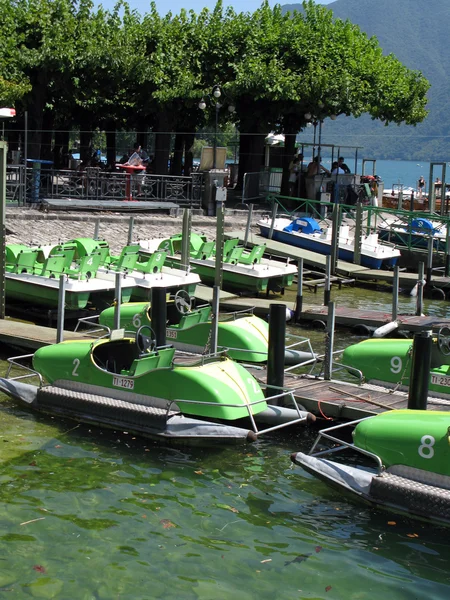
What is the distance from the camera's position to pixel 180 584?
30.9 ft

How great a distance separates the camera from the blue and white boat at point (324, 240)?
29609 mm

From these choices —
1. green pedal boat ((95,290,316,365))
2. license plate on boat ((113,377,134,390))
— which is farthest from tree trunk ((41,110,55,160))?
license plate on boat ((113,377,134,390))

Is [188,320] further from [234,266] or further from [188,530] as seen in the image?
[234,266]

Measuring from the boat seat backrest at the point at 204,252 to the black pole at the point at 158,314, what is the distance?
9.79 m

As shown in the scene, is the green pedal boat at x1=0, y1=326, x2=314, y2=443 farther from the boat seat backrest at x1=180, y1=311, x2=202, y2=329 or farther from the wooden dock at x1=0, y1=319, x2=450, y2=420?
the boat seat backrest at x1=180, y1=311, x2=202, y2=329

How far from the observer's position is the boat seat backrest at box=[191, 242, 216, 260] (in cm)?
2552

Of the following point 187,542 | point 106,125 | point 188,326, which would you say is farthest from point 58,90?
point 187,542

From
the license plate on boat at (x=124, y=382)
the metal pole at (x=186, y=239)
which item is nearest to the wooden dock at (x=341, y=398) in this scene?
the license plate on boat at (x=124, y=382)

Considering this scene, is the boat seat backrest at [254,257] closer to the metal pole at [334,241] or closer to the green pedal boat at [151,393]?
the metal pole at [334,241]

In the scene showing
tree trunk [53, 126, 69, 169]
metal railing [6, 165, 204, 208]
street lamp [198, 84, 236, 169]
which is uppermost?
street lamp [198, 84, 236, 169]

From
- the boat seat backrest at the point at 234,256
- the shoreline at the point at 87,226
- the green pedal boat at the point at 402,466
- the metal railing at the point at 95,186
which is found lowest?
the green pedal boat at the point at 402,466

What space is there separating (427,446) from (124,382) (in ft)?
15.0

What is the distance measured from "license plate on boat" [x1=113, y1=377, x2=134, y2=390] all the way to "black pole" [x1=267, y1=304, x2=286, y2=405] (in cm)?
191

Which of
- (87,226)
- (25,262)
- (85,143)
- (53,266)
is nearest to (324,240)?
(87,226)
